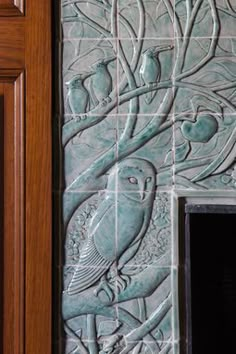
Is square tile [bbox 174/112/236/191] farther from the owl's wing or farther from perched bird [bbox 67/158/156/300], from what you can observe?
the owl's wing

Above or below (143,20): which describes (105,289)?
below

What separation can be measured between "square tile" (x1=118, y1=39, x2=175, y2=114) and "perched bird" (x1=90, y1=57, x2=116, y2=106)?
0.09ft

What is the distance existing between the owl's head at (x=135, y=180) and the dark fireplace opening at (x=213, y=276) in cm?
10

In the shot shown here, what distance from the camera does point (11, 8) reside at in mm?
1188

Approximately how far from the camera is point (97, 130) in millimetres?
1179

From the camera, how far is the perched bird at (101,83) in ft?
3.85

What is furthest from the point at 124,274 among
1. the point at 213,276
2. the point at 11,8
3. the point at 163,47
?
the point at 11,8

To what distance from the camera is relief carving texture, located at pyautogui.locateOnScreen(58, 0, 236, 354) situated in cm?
117

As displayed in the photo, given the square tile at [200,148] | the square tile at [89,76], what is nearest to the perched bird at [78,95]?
the square tile at [89,76]

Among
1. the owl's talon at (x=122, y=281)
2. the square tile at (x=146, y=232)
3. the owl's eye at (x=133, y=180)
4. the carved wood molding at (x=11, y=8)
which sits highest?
the carved wood molding at (x=11, y=8)

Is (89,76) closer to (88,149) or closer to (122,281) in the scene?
(88,149)

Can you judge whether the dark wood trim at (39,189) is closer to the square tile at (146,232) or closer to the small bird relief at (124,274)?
the small bird relief at (124,274)

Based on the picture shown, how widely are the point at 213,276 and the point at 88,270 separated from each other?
0.92 ft

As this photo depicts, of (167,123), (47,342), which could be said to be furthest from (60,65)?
(47,342)
